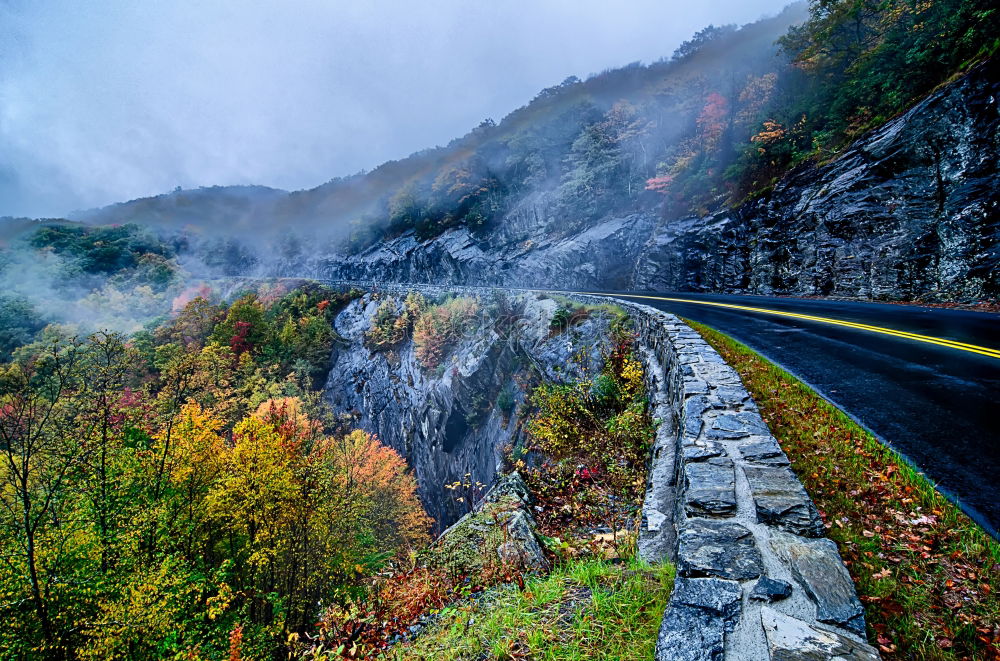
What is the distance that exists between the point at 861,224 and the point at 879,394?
13.5 meters

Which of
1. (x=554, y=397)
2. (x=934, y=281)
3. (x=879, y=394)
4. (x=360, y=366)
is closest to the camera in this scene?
(x=879, y=394)

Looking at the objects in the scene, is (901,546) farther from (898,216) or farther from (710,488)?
(898,216)

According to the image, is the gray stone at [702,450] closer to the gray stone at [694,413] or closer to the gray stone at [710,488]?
the gray stone at [710,488]

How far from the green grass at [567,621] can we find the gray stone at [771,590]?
2.18 ft

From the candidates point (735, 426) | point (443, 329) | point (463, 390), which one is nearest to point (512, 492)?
point (735, 426)

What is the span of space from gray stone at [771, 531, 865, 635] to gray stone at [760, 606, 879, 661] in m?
0.10

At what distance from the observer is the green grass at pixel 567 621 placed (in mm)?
2408

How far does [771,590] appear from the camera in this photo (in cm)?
205

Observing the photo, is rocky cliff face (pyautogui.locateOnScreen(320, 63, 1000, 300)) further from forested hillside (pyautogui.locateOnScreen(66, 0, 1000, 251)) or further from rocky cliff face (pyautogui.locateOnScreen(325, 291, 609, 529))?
rocky cliff face (pyautogui.locateOnScreen(325, 291, 609, 529))

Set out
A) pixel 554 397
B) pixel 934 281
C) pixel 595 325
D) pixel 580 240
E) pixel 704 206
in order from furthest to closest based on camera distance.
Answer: pixel 580 240, pixel 704 206, pixel 595 325, pixel 934 281, pixel 554 397

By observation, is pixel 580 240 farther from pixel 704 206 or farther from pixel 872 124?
pixel 872 124

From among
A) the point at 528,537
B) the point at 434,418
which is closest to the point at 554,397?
the point at 528,537

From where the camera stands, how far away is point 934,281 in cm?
1184

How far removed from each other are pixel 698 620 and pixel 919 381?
212 inches
